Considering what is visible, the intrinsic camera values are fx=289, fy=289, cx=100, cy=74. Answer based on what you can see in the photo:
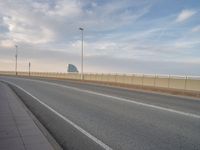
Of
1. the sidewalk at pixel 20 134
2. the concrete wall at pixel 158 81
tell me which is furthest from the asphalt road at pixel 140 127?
the concrete wall at pixel 158 81

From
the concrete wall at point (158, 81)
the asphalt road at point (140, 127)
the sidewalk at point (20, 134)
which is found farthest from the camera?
the concrete wall at point (158, 81)

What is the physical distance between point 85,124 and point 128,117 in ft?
6.01

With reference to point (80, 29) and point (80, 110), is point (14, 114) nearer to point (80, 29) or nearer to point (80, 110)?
point (80, 110)

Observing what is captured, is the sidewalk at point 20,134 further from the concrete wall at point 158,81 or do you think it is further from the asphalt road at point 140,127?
the concrete wall at point 158,81

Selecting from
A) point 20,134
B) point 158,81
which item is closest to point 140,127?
point 20,134

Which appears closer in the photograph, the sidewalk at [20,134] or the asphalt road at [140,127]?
the sidewalk at [20,134]

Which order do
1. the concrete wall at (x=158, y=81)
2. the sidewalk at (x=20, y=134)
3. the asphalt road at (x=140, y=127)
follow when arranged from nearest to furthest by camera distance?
the sidewalk at (x=20, y=134) < the asphalt road at (x=140, y=127) < the concrete wall at (x=158, y=81)

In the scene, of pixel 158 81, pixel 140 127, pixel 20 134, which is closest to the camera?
pixel 20 134

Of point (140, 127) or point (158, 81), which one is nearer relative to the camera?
point (140, 127)

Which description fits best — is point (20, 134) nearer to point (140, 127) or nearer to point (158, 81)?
point (140, 127)

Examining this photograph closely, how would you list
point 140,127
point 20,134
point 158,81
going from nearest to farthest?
point 20,134
point 140,127
point 158,81

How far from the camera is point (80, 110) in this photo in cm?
1284

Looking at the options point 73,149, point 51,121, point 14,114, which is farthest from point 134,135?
point 14,114

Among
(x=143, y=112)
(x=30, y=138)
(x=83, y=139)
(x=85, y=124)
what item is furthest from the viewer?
(x=143, y=112)
